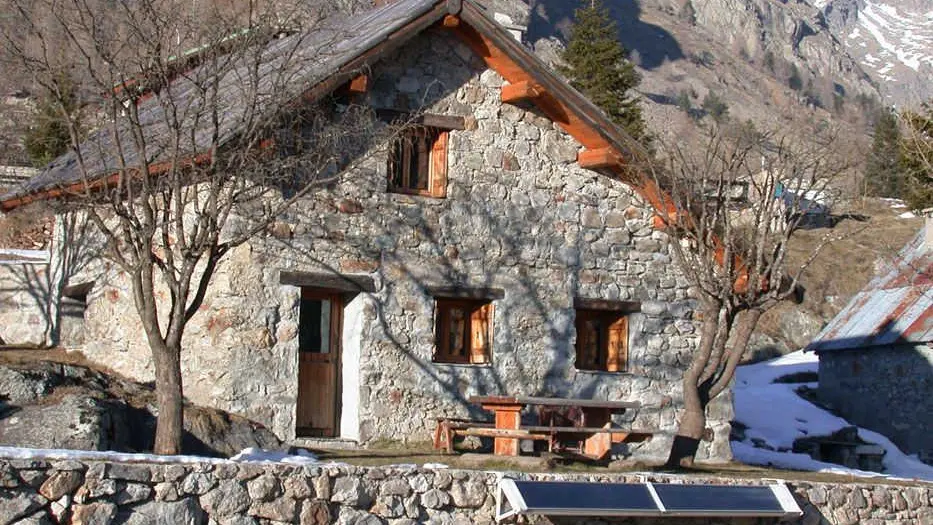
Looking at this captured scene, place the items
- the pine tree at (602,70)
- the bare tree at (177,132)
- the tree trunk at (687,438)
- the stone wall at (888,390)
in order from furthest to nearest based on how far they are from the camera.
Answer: the pine tree at (602,70) < the stone wall at (888,390) < the tree trunk at (687,438) < the bare tree at (177,132)

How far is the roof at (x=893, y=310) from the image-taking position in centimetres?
2656

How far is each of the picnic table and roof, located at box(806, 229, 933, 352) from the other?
10891 mm

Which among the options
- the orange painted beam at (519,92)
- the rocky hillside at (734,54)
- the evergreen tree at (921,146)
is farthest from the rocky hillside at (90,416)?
the rocky hillside at (734,54)

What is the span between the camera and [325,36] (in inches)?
766

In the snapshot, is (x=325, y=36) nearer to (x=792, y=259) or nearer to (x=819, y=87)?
(x=792, y=259)

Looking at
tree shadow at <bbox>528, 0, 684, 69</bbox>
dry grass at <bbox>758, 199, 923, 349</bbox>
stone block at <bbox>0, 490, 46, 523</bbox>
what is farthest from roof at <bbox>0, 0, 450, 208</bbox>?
tree shadow at <bbox>528, 0, 684, 69</bbox>

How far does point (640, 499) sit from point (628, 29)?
410 ft

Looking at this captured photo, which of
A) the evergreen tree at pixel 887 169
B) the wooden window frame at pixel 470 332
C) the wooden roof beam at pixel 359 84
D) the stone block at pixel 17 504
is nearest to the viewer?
the stone block at pixel 17 504

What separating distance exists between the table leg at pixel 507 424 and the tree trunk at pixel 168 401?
393 centimetres

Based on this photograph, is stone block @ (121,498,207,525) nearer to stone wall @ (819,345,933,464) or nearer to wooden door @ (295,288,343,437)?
wooden door @ (295,288,343,437)

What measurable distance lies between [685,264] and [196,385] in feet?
20.4

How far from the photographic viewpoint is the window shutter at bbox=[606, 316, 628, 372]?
62.2 ft

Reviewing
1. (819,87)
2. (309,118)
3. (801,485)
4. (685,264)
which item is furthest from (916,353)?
(819,87)

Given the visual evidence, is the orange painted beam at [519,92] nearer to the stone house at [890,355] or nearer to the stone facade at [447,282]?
the stone facade at [447,282]
